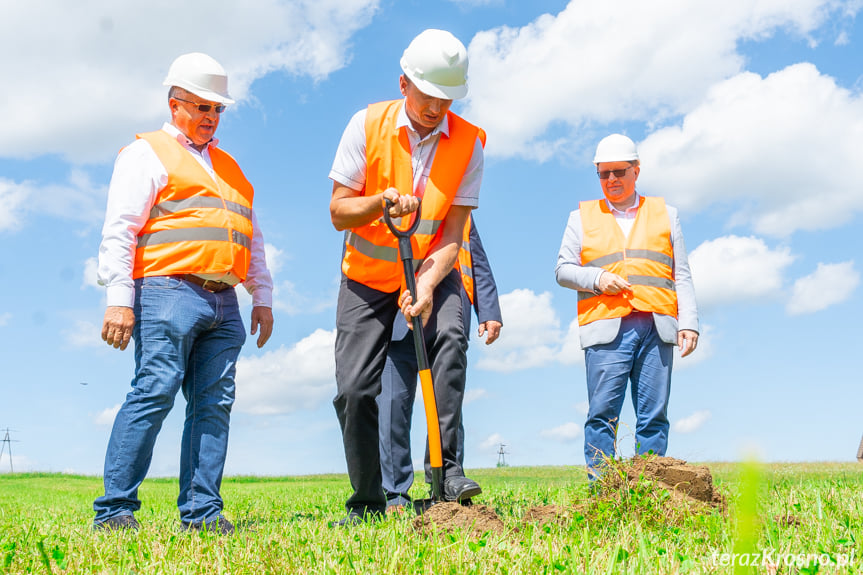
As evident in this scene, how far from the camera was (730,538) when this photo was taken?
312 centimetres

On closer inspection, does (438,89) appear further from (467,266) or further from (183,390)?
(467,266)

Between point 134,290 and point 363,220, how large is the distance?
4.36ft

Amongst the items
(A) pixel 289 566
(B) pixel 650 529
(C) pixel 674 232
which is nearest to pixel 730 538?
(B) pixel 650 529

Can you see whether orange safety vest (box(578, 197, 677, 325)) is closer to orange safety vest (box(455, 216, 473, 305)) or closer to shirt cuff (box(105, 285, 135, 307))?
orange safety vest (box(455, 216, 473, 305))

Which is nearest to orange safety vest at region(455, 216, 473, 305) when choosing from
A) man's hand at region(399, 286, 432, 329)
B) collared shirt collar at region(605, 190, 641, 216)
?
collared shirt collar at region(605, 190, 641, 216)

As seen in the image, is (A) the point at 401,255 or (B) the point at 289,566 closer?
(B) the point at 289,566

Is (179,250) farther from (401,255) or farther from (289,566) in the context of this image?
(289,566)

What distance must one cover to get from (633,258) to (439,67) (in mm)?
2702

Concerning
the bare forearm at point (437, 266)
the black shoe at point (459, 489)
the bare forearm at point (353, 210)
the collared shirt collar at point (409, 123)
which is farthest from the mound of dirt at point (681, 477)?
the collared shirt collar at point (409, 123)

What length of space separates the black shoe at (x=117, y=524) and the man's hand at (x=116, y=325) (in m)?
0.91

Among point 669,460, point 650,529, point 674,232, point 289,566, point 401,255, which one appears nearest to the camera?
point 289,566

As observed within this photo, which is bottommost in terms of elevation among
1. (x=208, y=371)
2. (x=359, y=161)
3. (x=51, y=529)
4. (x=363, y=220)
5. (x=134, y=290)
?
(x=51, y=529)

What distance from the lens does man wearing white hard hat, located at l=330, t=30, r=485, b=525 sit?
411 centimetres

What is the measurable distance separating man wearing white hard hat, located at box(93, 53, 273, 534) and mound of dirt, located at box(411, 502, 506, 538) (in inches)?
47.6
